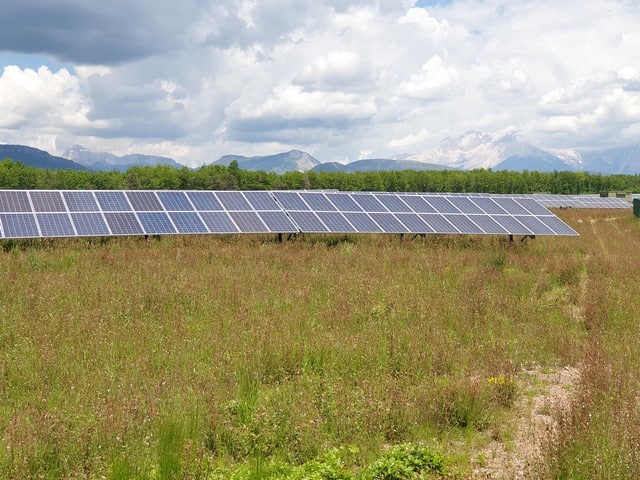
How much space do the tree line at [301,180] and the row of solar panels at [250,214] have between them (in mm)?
94866

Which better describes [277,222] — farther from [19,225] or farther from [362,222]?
[19,225]

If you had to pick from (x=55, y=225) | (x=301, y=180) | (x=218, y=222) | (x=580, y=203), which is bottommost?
(x=55, y=225)

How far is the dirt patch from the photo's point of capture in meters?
6.99

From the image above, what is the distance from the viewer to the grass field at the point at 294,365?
7016 millimetres

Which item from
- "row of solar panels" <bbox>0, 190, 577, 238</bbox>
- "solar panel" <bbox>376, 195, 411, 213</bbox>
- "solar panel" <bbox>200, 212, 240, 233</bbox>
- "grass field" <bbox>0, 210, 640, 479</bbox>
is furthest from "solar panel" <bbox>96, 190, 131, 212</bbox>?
"solar panel" <bbox>376, 195, 411, 213</bbox>

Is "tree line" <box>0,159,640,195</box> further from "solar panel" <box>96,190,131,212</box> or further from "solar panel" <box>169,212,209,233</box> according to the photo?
"solar panel" <box>169,212,209,233</box>

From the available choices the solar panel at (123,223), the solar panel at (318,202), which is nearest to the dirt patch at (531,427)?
the solar panel at (123,223)

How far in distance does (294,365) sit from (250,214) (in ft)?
55.1

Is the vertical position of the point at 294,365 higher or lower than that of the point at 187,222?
lower

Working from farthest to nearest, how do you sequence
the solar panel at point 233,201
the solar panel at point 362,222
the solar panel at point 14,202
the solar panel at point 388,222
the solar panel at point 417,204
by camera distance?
the solar panel at point 417,204, the solar panel at point 233,201, the solar panel at point 388,222, the solar panel at point 362,222, the solar panel at point 14,202

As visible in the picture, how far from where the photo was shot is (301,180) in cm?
14012

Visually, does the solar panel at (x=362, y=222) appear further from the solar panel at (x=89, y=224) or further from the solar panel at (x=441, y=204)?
the solar panel at (x=89, y=224)

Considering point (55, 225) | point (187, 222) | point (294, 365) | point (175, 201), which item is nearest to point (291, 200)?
point (175, 201)

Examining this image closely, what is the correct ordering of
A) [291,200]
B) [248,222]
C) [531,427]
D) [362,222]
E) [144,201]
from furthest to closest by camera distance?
[291,200] → [362,222] → [144,201] → [248,222] → [531,427]
